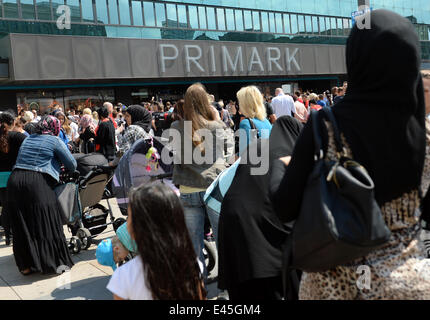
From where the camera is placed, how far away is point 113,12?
918 inches

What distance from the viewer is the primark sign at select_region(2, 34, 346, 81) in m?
19.9

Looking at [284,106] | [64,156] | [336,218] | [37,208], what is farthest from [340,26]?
[336,218]

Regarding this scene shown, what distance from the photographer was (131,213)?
222 cm

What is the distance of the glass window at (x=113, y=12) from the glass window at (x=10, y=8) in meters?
4.50

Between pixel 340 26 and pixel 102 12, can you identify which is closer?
pixel 102 12

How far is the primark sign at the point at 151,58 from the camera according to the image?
19922mm

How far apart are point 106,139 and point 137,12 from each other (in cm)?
1697

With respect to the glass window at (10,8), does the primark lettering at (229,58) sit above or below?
below

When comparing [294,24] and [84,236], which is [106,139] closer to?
[84,236]

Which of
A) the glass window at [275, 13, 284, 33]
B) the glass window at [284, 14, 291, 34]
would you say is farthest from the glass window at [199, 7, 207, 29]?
the glass window at [284, 14, 291, 34]

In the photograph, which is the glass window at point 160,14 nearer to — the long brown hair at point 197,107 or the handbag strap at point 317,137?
the long brown hair at point 197,107

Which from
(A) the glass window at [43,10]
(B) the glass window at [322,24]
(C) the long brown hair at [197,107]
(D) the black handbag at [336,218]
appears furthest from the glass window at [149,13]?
(D) the black handbag at [336,218]
